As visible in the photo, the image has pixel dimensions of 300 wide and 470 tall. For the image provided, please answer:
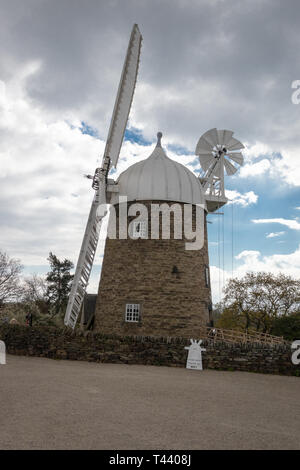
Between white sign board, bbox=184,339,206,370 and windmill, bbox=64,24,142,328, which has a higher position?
windmill, bbox=64,24,142,328

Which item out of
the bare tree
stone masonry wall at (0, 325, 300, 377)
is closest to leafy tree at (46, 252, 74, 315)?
the bare tree

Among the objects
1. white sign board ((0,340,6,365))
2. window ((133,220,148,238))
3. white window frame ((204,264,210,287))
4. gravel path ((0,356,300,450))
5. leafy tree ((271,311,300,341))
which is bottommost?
gravel path ((0,356,300,450))

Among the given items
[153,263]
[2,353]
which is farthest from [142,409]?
[153,263]

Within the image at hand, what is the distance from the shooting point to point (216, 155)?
21781 millimetres

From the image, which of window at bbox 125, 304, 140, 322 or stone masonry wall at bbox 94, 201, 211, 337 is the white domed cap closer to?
stone masonry wall at bbox 94, 201, 211, 337

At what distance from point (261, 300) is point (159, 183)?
67.5 feet

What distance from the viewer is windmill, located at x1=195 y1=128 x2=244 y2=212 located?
2139cm

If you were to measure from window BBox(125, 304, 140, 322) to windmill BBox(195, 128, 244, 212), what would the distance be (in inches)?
315

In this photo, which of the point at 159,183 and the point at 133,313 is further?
the point at 159,183

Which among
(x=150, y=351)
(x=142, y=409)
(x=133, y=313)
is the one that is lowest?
(x=142, y=409)

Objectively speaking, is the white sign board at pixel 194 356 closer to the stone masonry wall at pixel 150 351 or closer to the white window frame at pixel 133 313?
the stone masonry wall at pixel 150 351

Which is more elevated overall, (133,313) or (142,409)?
(133,313)

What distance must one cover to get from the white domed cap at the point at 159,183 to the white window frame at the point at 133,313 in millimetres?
5358

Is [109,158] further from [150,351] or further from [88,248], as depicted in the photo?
[150,351]
